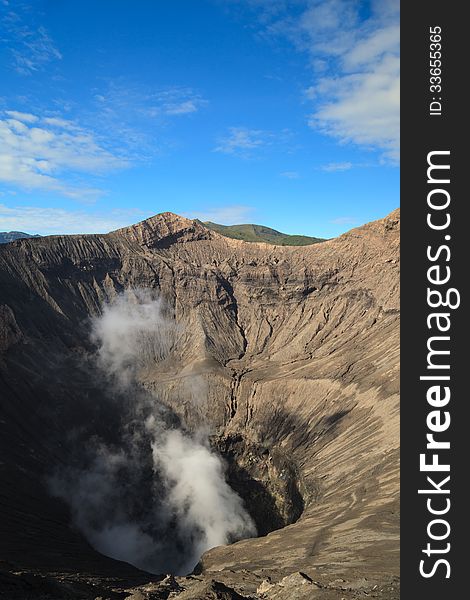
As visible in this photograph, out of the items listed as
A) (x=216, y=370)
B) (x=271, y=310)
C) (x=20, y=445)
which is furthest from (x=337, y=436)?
(x=271, y=310)

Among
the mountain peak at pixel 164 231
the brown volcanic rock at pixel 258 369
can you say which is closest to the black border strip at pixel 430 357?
the brown volcanic rock at pixel 258 369

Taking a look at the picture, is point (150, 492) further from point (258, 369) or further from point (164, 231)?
point (164, 231)

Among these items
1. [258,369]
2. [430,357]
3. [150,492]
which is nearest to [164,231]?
[258,369]

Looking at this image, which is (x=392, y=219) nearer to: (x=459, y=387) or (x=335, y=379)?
(x=335, y=379)

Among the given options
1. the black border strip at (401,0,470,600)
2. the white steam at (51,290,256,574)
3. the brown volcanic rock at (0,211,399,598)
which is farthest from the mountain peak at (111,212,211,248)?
the black border strip at (401,0,470,600)

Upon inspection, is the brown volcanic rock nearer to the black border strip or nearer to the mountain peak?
the mountain peak

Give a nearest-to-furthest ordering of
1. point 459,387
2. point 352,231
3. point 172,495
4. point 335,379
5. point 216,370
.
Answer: point 459,387 → point 172,495 → point 335,379 → point 216,370 → point 352,231
